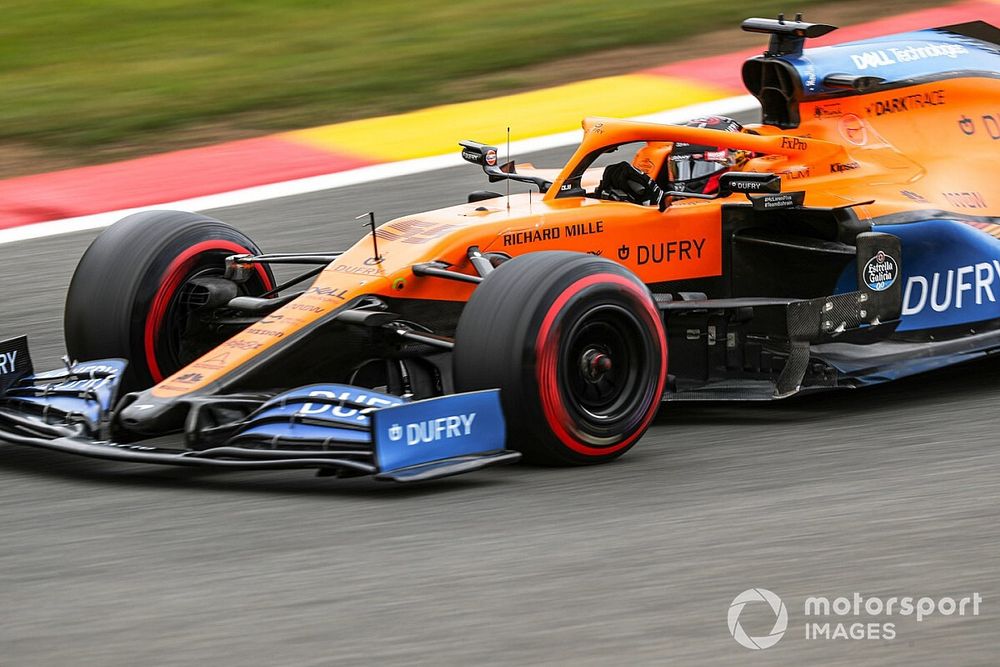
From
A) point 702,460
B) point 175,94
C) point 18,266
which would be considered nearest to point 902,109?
point 702,460

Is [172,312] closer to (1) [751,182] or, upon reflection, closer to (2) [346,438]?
(2) [346,438]

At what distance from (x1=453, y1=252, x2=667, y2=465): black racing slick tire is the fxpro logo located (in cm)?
22

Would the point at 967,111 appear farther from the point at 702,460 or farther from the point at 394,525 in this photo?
the point at 394,525

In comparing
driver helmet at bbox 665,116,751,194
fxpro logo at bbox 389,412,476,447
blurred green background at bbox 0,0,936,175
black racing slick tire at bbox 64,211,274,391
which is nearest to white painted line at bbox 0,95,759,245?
blurred green background at bbox 0,0,936,175

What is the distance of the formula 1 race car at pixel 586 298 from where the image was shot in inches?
219

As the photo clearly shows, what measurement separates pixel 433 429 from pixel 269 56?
10.1 metres

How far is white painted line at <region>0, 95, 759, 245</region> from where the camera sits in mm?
10414

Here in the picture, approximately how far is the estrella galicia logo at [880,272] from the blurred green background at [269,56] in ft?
22.5

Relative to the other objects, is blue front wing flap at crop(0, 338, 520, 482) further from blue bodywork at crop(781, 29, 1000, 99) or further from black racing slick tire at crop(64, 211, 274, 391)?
blue bodywork at crop(781, 29, 1000, 99)

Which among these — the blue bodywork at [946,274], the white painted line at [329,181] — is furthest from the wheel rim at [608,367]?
the white painted line at [329,181]

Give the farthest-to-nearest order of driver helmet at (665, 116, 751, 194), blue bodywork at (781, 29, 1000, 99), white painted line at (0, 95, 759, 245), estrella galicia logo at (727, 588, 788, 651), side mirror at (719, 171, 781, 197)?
white painted line at (0, 95, 759, 245) → blue bodywork at (781, 29, 1000, 99) → driver helmet at (665, 116, 751, 194) → side mirror at (719, 171, 781, 197) → estrella galicia logo at (727, 588, 788, 651)

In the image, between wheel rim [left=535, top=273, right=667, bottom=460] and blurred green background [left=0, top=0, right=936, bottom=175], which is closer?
wheel rim [left=535, top=273, right=667, bottom=460]

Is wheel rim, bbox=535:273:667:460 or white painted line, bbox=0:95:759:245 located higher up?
white painted line, bbox=0:95:759:245

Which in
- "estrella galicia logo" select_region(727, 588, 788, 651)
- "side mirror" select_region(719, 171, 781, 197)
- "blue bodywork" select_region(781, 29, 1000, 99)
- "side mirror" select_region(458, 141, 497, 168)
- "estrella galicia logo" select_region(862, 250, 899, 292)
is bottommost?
"estrella galicia logo" select_region(727, 588, 788, 651)
